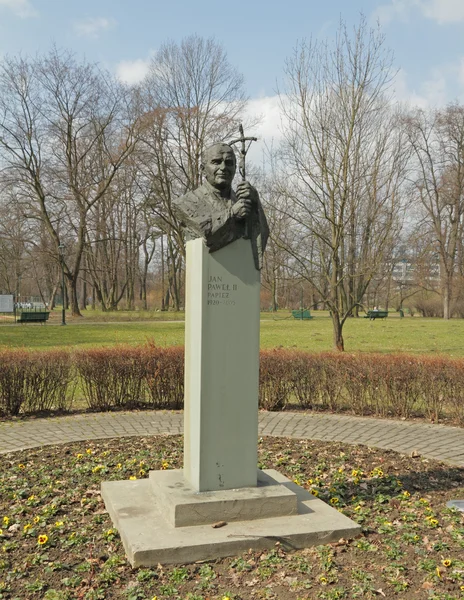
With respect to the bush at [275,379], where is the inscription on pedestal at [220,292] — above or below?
above

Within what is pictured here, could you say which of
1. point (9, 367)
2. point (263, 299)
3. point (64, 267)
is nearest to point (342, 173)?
point (9, 367)

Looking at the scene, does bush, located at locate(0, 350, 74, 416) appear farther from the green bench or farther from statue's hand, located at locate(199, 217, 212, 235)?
the green bench

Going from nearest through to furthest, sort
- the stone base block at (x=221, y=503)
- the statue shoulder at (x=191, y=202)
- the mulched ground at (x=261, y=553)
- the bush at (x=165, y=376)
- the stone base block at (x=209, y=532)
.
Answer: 1. the mulched ground at (x=261, y=553)
2. the stone base block at (x=209, y=532)
3. the stone base block at (x=221, y=503)
4. the statue shoulder at (x=191, y=202)
5. the bush at (x=165, y=376)

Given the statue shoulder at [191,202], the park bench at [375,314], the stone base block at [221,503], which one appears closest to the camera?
the stone base block at [221,503]

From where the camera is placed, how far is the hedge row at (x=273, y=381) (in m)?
9.56

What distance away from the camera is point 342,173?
51.0 ft

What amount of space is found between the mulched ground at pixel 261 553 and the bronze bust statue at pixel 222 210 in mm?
2366

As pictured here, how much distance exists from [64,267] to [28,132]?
9239 millimetres

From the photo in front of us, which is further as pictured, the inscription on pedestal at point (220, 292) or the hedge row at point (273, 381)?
the hedge row at point (273, 381)

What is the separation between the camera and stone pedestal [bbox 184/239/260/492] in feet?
15.2

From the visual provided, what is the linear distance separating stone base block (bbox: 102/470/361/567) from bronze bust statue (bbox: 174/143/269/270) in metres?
2.11

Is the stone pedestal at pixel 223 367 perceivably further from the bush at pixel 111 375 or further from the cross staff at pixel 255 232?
the bush at pixel 111 375

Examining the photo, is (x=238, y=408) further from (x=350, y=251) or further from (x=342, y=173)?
(x=350, y=251)

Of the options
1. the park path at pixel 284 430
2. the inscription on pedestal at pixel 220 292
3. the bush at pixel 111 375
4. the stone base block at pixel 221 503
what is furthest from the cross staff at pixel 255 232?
the bush at pixel 111 375
